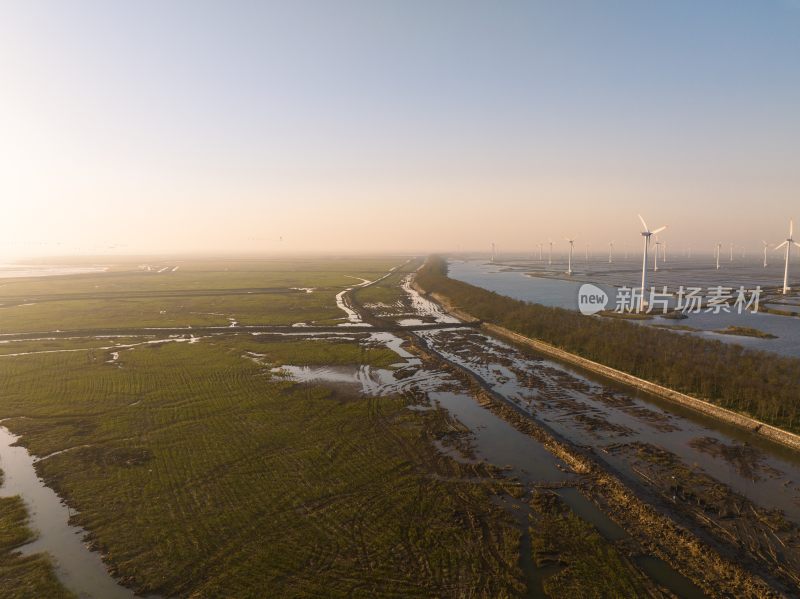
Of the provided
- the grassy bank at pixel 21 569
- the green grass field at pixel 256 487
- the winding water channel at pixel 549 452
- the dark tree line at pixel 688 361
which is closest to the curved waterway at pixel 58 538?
the winding water channel at pixel 549 452

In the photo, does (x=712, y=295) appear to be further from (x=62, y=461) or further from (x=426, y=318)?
(x=62, y=461)

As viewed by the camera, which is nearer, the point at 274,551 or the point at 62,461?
the point at 274,551

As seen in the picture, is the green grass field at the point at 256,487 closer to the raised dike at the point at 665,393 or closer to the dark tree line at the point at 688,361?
the raised dike at the point at 665,393

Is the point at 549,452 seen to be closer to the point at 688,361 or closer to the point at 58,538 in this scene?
the point at 688,361

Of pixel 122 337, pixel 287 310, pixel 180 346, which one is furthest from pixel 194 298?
pixel 180 346

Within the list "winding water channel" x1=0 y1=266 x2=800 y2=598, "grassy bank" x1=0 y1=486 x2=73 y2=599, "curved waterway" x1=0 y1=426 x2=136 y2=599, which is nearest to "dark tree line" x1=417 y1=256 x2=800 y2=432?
"winding water channel" x1=0 y1=266 x2=800 y2=598

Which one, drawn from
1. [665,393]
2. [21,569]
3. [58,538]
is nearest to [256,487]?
[58,538]
